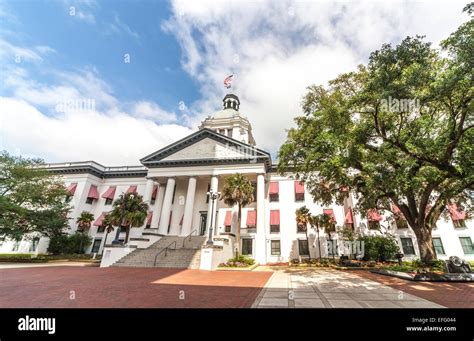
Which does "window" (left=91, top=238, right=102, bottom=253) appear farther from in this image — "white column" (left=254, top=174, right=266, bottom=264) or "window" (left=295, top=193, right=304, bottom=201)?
"window" (left=295, top=193, right=304, bottom=201)

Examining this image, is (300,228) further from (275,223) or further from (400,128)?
(400,128)

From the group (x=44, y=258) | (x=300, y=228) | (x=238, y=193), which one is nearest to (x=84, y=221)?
(x=44, y=258)

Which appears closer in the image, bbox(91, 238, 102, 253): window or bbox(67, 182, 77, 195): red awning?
bbox(91, 238, 102, 253): window

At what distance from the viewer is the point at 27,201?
23.0m

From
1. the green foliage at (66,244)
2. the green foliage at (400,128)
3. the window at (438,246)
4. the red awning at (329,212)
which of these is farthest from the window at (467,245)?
the green foliage at (66,244)

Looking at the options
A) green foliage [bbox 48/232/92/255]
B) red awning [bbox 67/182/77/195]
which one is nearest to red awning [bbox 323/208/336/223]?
green foliage [bbox 48/232/92/255]

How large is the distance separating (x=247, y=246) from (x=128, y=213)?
1335 cm

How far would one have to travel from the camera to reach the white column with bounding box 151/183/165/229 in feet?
81.7

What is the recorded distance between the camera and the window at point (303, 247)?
916 inches

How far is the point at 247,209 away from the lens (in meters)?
25.3

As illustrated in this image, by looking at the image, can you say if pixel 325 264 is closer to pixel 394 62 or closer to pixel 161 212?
pixel 394 62

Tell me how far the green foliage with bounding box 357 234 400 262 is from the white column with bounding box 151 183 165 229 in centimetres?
2298

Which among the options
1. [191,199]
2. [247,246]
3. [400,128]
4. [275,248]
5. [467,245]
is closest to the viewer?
[400,128]
